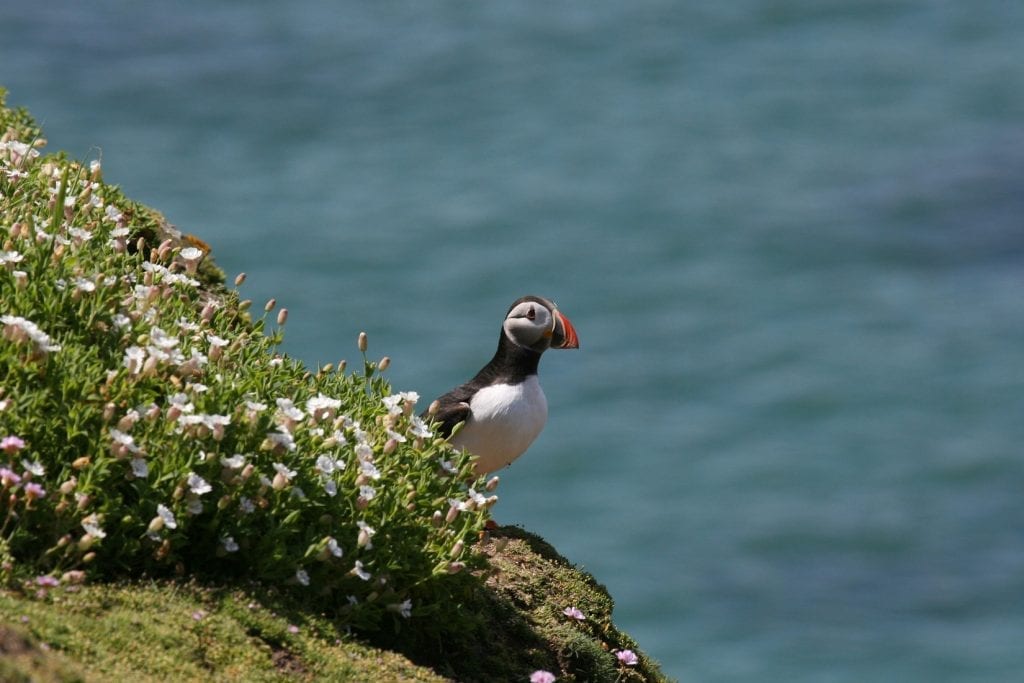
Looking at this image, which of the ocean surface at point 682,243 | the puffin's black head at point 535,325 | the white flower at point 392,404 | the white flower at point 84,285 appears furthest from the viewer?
the ocean surface at point 682,243

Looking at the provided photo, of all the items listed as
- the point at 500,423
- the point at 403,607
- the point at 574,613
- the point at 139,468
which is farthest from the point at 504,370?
the point at 139,468

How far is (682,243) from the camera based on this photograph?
32938 mm

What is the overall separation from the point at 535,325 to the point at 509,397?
1.75ft

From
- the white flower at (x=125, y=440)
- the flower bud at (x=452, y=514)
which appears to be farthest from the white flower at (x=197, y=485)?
the flower bud at (x=452, y=514)

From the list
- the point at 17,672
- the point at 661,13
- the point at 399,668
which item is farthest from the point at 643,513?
the point at 17,672

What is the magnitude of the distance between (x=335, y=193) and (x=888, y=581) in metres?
14.5

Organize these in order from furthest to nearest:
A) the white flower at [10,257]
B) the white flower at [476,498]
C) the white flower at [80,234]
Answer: the white flower at [80,234] < the white flower at [476,498] < the white flower at [10,257]

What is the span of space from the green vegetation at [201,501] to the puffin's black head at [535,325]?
1.75 meters

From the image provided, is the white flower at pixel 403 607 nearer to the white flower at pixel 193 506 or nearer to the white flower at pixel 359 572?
the white flower at pixel 359 572

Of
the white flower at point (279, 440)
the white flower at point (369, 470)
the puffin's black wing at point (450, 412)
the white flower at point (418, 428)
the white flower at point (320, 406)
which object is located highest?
the puffin's black wing at point (450, 412)

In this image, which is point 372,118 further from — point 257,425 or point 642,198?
point 257,425

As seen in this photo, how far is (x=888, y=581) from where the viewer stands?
83.3 feet

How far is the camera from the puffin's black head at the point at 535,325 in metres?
10.5

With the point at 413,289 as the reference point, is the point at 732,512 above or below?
below
